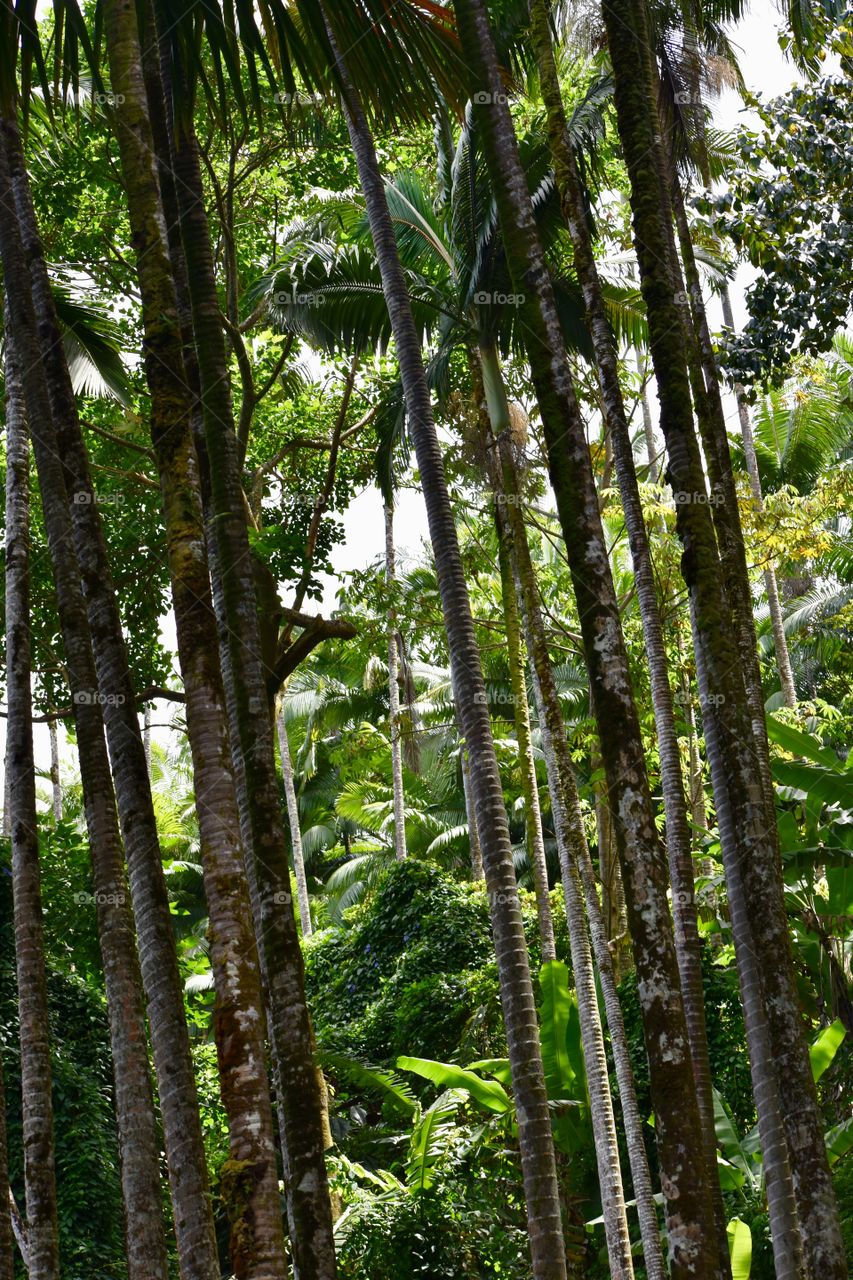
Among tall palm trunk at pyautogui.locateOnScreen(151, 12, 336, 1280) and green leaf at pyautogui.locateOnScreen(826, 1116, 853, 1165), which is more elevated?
tall palm trunk at pyautogui.locateOnScreen(151, 12, 336, 1280)

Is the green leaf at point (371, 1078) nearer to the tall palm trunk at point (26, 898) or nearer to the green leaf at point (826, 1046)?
the green leaf at point (826, 1046)

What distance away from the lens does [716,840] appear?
16.2 m

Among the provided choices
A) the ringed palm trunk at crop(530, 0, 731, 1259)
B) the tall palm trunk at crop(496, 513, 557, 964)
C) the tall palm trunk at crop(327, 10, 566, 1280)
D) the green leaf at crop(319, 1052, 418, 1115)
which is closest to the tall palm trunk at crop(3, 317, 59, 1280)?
the tall palm trunk at crop(327, 10, 566, 1280)

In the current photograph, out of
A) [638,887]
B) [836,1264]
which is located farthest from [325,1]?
[836,1264]

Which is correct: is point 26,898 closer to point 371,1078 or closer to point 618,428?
point 618,428

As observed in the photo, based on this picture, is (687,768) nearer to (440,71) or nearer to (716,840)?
(716,840)

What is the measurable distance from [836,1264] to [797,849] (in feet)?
20.1

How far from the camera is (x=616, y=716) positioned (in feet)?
21.7

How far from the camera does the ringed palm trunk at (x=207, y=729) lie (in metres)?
5.85

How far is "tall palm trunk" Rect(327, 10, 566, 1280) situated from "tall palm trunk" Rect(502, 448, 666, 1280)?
435 centimetres

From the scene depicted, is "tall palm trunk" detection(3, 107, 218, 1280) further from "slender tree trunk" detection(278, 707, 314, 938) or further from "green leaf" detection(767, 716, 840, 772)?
"slender tree trunk" detection(278, 707, 314, 938)

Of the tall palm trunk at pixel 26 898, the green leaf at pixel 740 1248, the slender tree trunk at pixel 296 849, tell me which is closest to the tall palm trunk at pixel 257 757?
the tall palm trunk at pixel 26 898

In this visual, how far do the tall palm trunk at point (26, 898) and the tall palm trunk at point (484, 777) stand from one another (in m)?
2.96

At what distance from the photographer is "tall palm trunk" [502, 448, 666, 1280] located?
13094mm
